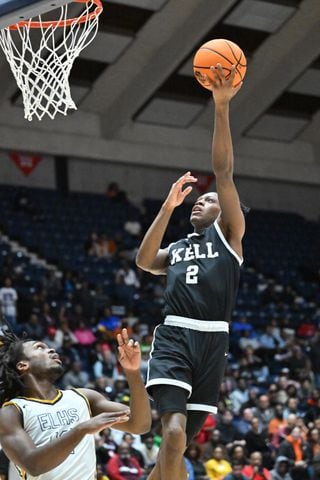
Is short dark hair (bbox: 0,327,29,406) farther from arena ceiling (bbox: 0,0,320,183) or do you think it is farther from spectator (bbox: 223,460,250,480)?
arena ceiling (bbox: 0,0,320,183)

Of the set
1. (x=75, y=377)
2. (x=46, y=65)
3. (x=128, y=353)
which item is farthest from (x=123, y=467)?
(x=128, y=353)

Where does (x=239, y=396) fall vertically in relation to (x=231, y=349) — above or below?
below

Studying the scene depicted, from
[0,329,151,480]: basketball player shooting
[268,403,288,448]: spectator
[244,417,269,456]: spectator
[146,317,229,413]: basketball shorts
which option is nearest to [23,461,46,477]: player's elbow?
[0,329,151,480]: basketball player shooting

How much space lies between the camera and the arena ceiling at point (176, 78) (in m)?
20.8

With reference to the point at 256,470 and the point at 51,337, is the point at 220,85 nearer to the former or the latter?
the point at 256,470

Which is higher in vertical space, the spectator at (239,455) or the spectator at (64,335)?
the spectator at (64,335)

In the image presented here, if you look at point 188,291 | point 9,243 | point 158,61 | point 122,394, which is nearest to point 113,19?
point 158,61

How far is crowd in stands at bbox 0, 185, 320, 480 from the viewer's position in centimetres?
1366

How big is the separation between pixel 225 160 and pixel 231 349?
551 inches

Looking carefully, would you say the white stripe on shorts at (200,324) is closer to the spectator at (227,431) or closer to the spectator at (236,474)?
the spectator at (236,474)

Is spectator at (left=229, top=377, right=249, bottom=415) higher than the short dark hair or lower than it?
lower

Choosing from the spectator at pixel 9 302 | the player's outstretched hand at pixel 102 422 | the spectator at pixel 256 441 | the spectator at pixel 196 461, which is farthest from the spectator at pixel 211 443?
the player's outstretched hand at pixel 102 422

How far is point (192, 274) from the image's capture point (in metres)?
6.26

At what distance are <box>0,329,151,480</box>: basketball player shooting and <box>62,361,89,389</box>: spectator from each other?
9.99 meters
